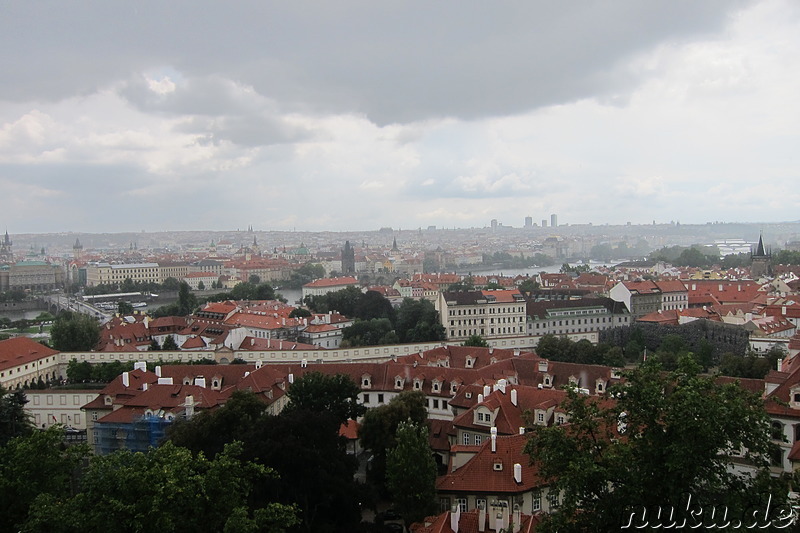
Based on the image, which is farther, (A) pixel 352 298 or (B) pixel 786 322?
(A) pixel 352 298

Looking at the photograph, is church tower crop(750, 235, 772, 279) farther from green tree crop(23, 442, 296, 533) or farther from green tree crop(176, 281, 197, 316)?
green tree crop(23, 442, 296, 533)

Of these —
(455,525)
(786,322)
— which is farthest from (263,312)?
(455,525)

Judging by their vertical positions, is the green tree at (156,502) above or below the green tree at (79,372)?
above

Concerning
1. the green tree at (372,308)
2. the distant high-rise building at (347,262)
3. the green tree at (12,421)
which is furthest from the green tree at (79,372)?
the distant high-rise building at (347,262)

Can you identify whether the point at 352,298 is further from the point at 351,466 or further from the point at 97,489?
the point at 97,489

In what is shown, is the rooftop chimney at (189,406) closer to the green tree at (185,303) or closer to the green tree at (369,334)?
the green tree at (369,334)

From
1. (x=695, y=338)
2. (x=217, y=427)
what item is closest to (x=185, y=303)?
(x=695, y=338)
